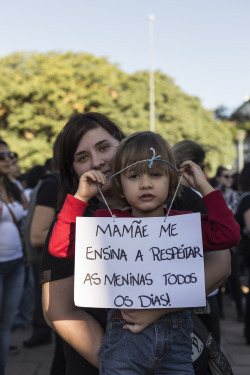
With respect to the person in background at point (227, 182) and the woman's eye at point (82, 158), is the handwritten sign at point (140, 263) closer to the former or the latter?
the woman's eye at point (82, 158)

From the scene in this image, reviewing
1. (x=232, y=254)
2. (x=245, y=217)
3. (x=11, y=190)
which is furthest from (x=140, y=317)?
(x=232, y=254)

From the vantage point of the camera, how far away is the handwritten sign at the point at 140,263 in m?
1.71

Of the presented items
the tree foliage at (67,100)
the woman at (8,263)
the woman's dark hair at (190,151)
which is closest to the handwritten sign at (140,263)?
the woman's dark hair at (190,151)

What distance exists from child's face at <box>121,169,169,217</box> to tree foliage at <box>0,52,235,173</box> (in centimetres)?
3027

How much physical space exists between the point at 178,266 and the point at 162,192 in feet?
0.92

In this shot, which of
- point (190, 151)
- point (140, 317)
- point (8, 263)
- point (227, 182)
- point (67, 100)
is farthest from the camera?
point (67, 100)

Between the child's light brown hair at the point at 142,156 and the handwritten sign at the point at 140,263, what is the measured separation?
0.21 metres

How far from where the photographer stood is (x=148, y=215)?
1.91m

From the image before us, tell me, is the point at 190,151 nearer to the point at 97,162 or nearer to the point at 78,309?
the point at 97,162

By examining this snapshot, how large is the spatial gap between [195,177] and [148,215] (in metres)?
0.23

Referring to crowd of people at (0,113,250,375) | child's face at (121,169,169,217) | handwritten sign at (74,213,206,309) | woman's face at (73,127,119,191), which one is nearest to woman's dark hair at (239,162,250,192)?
crowd of people at (0,113,250,375)

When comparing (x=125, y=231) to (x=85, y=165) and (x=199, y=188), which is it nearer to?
(x=199, y=188)

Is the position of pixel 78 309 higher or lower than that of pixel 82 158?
lower

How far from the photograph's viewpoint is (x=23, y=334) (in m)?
6.41
